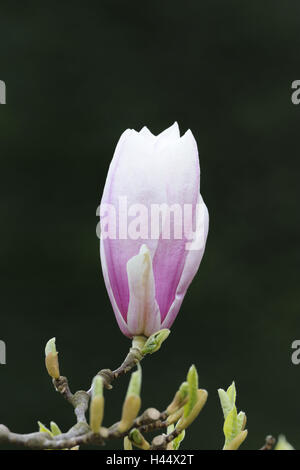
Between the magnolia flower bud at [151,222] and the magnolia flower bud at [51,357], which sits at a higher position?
the magnolia flower bud at [151,222]

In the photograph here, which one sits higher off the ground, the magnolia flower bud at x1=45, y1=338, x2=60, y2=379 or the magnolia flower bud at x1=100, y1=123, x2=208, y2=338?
the magnolia flower bud at x1=100, y1=123, x2=208, y2=338

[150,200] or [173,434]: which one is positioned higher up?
[150,200]
